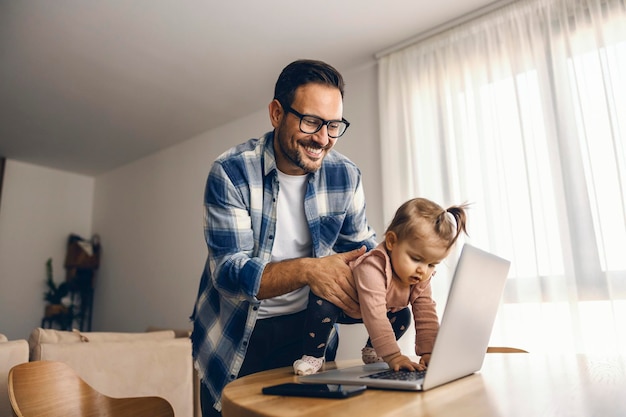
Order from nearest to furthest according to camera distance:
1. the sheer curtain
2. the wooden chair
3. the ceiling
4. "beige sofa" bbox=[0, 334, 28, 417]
Result: 1. the wooden chair
2. "beige sofa" bbox=[0, 334, 28, 417]
3. the sheer curtain
4. the ceiling

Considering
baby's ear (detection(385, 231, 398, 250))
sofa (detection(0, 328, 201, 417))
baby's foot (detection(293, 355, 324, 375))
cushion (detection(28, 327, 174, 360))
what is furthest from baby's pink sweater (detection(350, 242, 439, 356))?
cushion (detection(28, 327, 174, 360))

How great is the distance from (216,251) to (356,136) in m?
2.64

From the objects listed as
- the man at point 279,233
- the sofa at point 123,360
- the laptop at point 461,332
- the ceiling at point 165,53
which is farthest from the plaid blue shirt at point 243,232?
the ceiling at point 165,53

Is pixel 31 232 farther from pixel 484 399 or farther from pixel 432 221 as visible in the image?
pixel 484 399

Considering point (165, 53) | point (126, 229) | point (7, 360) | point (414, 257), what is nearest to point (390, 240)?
point (414, 257)

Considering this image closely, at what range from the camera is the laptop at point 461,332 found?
0.77 m

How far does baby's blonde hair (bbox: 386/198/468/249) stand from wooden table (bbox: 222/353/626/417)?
1.01 feet

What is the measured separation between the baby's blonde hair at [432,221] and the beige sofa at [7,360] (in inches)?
73.9

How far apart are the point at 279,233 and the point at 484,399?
Result: 31.5 inches

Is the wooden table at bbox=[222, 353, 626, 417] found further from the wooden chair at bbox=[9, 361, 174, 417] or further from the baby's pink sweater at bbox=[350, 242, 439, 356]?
the wooden chair at bbox=[9, 361, 174, 417]

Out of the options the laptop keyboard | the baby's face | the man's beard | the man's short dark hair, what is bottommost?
the laptop keyboard

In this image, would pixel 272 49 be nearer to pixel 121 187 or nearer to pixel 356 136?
pixel 356 136

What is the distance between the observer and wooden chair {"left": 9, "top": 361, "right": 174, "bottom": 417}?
4.15ft

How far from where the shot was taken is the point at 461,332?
2.74ft
